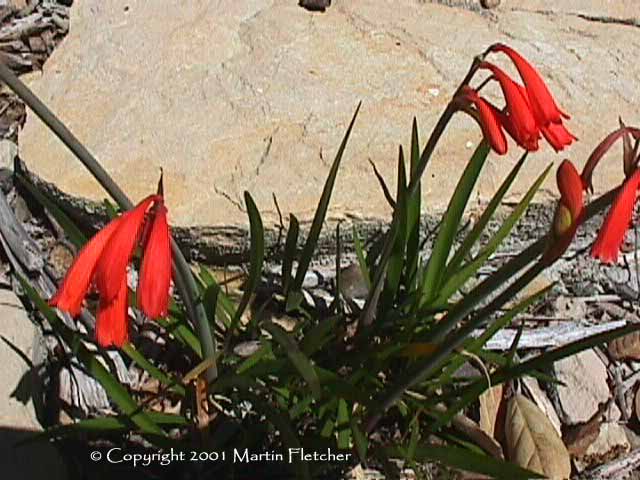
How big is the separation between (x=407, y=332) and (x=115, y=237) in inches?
41.7

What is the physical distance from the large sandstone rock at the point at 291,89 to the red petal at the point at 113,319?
148cm

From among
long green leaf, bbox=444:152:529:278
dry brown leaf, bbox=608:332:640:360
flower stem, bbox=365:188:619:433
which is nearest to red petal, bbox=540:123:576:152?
flower stem, bbox=365:188:619:433

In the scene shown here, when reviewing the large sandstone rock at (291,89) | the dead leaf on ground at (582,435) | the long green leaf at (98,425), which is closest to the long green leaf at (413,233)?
the large sandstone rock at (291,89)

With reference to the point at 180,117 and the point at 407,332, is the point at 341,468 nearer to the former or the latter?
the point at 407,332

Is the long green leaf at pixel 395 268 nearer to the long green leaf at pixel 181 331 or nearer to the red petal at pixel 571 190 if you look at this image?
the long green leaf at pixel 181 331

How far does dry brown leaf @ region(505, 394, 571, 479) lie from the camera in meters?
2.76

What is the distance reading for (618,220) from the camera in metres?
1.58

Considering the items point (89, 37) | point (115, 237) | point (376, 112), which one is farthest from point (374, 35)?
point (115, 237)

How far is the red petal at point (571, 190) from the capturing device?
1624 mm

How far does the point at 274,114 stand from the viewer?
142 inches

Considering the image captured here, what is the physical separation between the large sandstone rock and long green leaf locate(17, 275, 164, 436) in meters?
0.86

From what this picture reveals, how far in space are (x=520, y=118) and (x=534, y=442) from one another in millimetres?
1255

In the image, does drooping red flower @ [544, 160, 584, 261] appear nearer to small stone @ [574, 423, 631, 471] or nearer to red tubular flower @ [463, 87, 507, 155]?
red tubular flower @ [463, 87, 507, 155]

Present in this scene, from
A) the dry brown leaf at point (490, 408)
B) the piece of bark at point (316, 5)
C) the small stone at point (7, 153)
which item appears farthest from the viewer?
the piece of bark at point (316, 5)
